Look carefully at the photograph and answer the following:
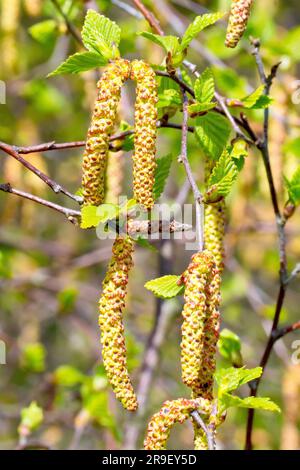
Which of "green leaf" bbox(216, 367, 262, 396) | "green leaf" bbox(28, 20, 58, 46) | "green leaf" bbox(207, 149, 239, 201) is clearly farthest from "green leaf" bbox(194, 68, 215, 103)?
"green leaf" bbox(28, 20, 58, 46)

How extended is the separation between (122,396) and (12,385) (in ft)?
11.7

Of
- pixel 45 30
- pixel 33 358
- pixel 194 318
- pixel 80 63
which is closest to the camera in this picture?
pixel 194 318

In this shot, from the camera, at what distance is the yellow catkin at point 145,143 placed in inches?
53.5

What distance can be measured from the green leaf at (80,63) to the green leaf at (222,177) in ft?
1.02

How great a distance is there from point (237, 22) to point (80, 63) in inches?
12.6

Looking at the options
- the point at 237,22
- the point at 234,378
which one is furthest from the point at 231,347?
the point at 237,22

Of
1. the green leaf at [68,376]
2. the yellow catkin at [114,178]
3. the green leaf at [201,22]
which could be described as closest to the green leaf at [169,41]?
the green leaf at [201,22]

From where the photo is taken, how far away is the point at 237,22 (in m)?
1.47

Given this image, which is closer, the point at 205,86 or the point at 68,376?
the point at 205,86

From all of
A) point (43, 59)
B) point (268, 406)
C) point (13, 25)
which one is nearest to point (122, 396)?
point (268, 406)

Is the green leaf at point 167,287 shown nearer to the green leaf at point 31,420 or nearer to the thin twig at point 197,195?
the thin twig at point 197,195

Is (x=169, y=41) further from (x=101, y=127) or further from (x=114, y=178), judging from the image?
(x=114, y=178)

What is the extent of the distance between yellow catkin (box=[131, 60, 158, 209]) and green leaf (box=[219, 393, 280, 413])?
0.38m

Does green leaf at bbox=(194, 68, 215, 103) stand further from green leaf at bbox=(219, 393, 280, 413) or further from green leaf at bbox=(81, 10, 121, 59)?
green leaf at bbox=(219, 393, 280, 413)
